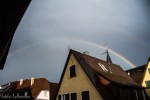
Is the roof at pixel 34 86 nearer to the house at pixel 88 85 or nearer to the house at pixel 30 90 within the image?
the house at pixel 30 90

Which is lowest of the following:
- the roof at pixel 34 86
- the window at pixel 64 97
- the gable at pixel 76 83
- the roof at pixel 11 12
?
the window at pixel 64 97

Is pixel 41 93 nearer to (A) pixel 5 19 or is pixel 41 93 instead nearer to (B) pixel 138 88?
(B) pixel 138 88

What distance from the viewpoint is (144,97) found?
68.9ft

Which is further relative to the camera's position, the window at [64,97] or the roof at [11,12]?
the window at [64,97]

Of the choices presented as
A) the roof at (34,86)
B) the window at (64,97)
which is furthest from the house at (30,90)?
the window at (64,97)

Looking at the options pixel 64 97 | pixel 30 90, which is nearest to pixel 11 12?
pixel 64 97

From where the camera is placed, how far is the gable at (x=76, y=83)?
730 inches

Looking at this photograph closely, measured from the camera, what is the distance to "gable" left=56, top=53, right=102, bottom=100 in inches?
730

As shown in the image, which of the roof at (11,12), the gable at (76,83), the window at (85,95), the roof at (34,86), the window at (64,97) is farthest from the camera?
the roof at (34,86)

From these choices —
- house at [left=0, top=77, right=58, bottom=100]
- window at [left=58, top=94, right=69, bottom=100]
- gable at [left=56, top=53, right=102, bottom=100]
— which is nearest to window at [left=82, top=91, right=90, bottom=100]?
gable at [left=56, top=53, right=102, bottom=100]

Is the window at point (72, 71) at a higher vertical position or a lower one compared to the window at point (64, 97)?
higher

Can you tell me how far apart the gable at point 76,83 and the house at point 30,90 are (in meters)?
18.2

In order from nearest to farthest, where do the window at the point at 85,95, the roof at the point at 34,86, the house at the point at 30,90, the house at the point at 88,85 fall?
the house at the point at 88,85 < the window at the point at 85,95 < the house at the point at 30,90 < the roof at the point at 34,86

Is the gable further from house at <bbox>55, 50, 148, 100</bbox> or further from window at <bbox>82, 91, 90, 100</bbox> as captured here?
window at <bbox>82, 91, 90, 100</bbox>
